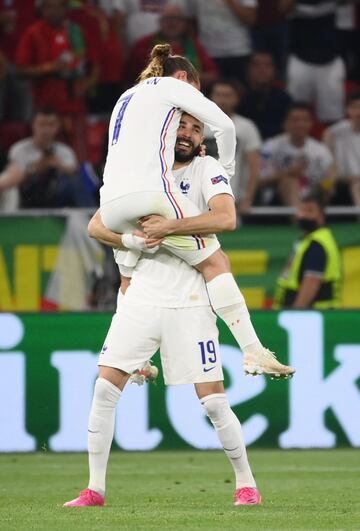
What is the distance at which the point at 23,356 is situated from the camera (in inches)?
439

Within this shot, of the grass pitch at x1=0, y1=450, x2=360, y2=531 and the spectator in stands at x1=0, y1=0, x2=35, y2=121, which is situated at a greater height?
the spectator in stands at x1=0, y1=0, x2=35, y2=121

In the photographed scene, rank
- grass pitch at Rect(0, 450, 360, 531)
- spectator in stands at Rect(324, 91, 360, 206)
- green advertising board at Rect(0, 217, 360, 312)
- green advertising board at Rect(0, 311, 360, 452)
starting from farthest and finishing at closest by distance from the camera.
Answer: spectator in stands at Rect(324, 91, 360, 206) < green advertising board at Rect(0, 217, 360, 312) < green advertising board at Rect(0, 311, 360, 452) < grass pitch at Rect(0, 450, 360, 531)

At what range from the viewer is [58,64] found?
14.7 meters

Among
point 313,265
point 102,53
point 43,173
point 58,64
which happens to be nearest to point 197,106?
point 313,265

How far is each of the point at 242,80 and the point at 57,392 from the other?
18.3 ft

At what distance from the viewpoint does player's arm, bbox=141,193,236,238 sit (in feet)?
22.8

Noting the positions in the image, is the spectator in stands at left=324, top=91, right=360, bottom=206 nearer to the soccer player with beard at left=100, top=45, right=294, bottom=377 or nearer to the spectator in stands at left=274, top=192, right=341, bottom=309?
the spectator in stands at left=274, top=192, right=341, bottom=309

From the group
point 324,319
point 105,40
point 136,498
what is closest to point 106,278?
point 324,319

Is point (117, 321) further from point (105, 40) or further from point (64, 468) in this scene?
point (105, 40)

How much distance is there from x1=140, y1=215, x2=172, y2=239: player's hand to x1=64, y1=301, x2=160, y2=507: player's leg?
1.29ft

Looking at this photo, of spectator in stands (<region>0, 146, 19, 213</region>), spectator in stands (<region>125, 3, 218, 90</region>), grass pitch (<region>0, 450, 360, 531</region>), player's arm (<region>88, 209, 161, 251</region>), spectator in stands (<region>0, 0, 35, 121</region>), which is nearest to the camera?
grass pitch (<region>0, 450, 360, 531</region>)

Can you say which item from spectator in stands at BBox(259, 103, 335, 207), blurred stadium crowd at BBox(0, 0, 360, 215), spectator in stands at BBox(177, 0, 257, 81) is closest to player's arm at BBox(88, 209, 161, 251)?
blurred stadium crowd at BBox(0, 0, 360, 215)

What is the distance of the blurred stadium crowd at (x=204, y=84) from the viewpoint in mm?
13852

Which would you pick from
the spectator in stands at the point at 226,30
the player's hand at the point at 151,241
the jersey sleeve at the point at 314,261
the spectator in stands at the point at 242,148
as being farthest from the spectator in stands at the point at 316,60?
the player's hand at the point at 151,241
